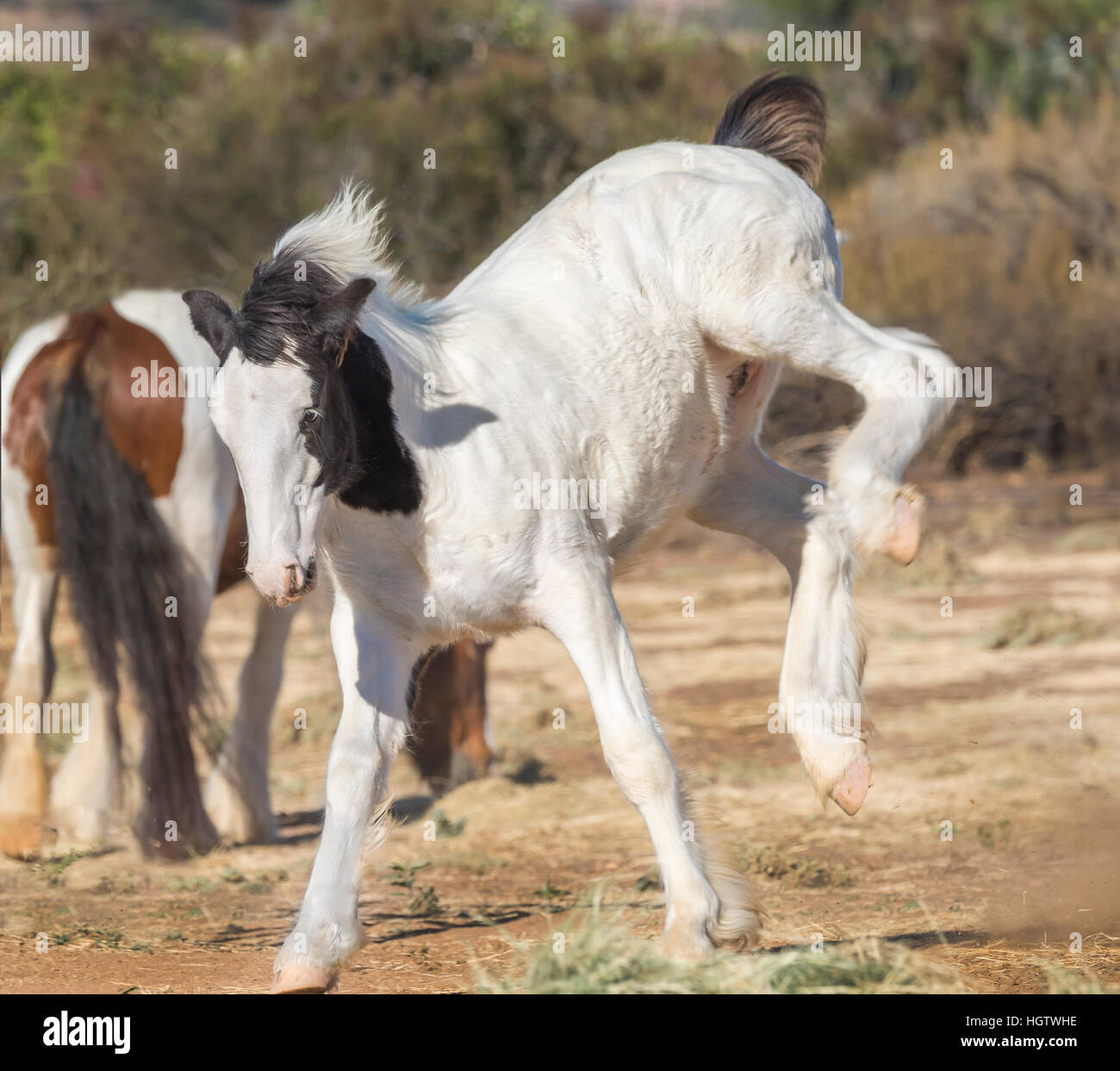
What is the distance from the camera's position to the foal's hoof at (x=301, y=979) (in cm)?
389

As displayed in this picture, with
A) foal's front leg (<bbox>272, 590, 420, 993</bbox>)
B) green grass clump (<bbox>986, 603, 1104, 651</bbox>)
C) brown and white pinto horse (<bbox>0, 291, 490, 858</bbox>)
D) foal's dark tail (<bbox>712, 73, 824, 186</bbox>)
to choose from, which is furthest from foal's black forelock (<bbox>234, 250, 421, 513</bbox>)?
green grass clump (<bbox>986, 603, 1104, 651</bbox>)

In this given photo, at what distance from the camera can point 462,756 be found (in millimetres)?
7566

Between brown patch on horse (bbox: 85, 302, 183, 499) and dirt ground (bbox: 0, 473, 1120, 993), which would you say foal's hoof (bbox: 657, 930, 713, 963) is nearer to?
dirt ground (bbox: 0, 473, 1120, 993)

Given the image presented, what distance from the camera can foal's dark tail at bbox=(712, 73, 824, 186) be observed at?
5328mm

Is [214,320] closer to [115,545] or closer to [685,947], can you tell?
[685,947]

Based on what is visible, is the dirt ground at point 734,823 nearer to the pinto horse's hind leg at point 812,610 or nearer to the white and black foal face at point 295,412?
the pinto horse's hind leg at point 812,610

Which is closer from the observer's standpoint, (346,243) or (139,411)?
(346,243)

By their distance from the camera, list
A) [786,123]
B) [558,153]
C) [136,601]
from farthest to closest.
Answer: [558,153]
[136,601]
[786,123]

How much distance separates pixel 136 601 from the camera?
632 centimetres

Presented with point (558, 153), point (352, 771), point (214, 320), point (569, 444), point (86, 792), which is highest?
point (558, 153)

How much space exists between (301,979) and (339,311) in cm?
168

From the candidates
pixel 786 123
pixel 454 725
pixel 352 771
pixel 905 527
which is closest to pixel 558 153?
pixel 454 725
